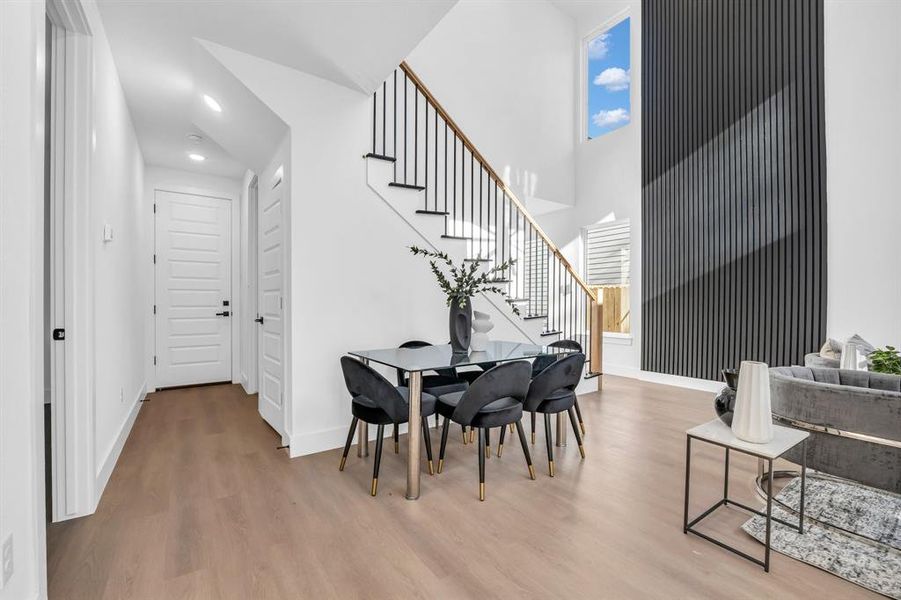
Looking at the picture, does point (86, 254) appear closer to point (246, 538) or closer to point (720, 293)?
point (246, 538)

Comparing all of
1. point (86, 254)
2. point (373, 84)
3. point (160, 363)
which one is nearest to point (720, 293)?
point (373, 84)

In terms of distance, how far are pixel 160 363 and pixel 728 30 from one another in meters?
7.91

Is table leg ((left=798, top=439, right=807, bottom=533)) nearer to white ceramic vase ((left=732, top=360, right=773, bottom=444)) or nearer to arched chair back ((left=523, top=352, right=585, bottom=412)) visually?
white ceramic vase ((left=732, top=360, right=773, bottom=444))

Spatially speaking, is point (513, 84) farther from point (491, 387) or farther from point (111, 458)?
point (111, 458)

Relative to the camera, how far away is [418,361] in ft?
8.41

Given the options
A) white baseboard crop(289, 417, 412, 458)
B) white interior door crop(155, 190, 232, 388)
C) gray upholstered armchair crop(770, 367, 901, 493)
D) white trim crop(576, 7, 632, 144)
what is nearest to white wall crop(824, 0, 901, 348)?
gray upholstered armchair crop(770, 367, 901, 493)

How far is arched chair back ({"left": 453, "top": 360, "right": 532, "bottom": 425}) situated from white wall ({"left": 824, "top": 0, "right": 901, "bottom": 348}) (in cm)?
379

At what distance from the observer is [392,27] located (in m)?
2.61

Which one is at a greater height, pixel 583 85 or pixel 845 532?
pixel 583 85

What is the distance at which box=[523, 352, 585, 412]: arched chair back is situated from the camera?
2.68m

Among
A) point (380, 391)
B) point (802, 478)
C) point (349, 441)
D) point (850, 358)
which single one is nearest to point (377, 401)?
point (380, 391)

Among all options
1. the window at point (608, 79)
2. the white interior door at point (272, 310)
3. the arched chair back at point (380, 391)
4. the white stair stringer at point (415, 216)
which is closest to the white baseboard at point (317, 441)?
the white interior door at point (272, 310)

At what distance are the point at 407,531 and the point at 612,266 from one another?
5492mm

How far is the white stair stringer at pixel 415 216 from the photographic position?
11.2ft
